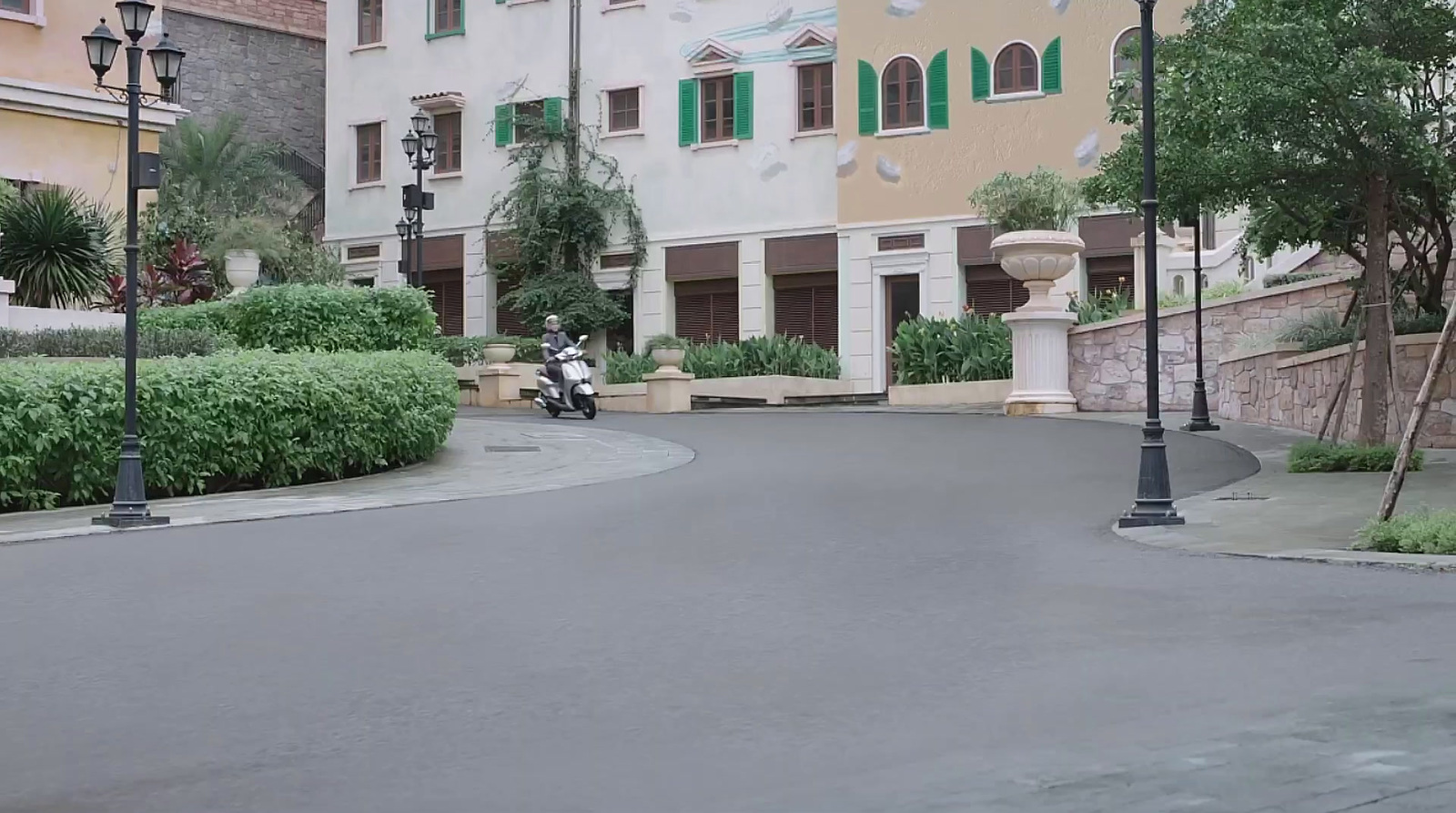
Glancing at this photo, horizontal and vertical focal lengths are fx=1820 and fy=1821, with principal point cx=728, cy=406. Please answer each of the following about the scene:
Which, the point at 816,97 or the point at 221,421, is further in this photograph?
the point at 816,97

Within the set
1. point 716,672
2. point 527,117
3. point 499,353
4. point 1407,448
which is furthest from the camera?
point 527,117

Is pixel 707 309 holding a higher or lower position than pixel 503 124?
lower

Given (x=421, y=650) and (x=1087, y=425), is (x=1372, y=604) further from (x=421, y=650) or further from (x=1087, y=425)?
(x=1087, y=425)

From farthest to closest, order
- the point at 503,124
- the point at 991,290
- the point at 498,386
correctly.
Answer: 1. the point at 503,124
2. the point at 991,290
3. the point at 498,386

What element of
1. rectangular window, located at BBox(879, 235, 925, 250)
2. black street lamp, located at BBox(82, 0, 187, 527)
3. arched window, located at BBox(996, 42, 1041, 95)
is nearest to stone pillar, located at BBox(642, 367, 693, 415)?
rectangular window, located at BBox(879, 235, 925, 250)

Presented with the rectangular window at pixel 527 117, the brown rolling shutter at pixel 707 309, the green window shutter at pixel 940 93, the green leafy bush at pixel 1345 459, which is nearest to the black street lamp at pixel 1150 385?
the green leafy bush at pixel 1345 459

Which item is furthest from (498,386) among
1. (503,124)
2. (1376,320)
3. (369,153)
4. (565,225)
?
(1376,320)

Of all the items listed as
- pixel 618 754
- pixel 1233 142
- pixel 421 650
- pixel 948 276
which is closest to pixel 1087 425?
pixel 1233 142

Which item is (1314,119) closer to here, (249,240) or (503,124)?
(249,240)

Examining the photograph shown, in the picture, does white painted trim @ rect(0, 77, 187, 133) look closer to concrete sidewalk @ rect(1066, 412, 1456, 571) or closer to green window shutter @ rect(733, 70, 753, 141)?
green window shutter @ rect(733, 70, 753, 141)

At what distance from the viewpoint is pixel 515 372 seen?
115 ft

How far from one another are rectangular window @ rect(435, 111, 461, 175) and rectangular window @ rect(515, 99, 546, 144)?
1.79m

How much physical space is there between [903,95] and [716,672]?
98.1ft

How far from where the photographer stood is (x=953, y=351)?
30.4 metres
